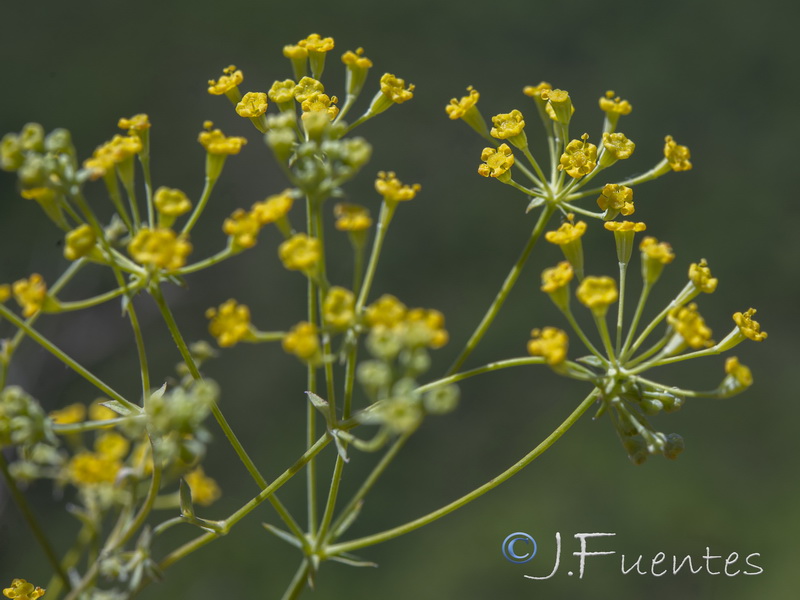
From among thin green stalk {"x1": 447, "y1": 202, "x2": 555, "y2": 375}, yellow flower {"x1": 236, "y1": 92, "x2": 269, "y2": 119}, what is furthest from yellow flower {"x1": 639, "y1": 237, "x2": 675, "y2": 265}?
yellow flower {"x1": 236, "y1": 92, "x2": 269, "y2": 119}

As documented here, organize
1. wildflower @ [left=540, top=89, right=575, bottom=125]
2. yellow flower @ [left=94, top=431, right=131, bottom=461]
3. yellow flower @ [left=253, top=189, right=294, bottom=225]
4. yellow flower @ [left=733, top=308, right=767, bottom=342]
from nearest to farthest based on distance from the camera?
yellow flower @ [left=253, top=189, right=294, bottom=225] → yellow flower @ [left=733, top=308, right=767, bottom=342] → wildflower @ [left=540, top=89, right=575, bottom=125] → yellow flower @ [left=94, top=431, right=131, bottom=461]

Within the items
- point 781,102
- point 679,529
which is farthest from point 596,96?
point 679,529

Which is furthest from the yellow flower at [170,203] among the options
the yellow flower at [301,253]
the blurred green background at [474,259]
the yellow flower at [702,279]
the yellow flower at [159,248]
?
the blurred green background at [474,259]

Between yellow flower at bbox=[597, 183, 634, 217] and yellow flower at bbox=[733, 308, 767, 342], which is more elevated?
yellow flower at bbox=[597, 183, 634, 217]

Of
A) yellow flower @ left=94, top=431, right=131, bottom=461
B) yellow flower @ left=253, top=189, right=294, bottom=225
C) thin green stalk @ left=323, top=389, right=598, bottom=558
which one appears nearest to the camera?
yellow flower @ left=253, top=189, right=294, bottom=225

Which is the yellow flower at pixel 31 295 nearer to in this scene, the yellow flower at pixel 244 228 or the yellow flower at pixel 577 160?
the yellow flower at pixel 244 228

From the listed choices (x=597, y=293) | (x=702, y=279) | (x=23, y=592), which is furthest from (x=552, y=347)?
(x=23, y=592)

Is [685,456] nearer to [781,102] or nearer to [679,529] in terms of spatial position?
[679,529]

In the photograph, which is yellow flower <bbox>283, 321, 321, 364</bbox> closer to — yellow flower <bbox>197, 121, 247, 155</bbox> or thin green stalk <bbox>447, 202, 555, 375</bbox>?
thin green stalk <bbox>447, 202, 555, 375</bbox>

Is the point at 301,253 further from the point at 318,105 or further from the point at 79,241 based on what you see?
the point at 318,105
